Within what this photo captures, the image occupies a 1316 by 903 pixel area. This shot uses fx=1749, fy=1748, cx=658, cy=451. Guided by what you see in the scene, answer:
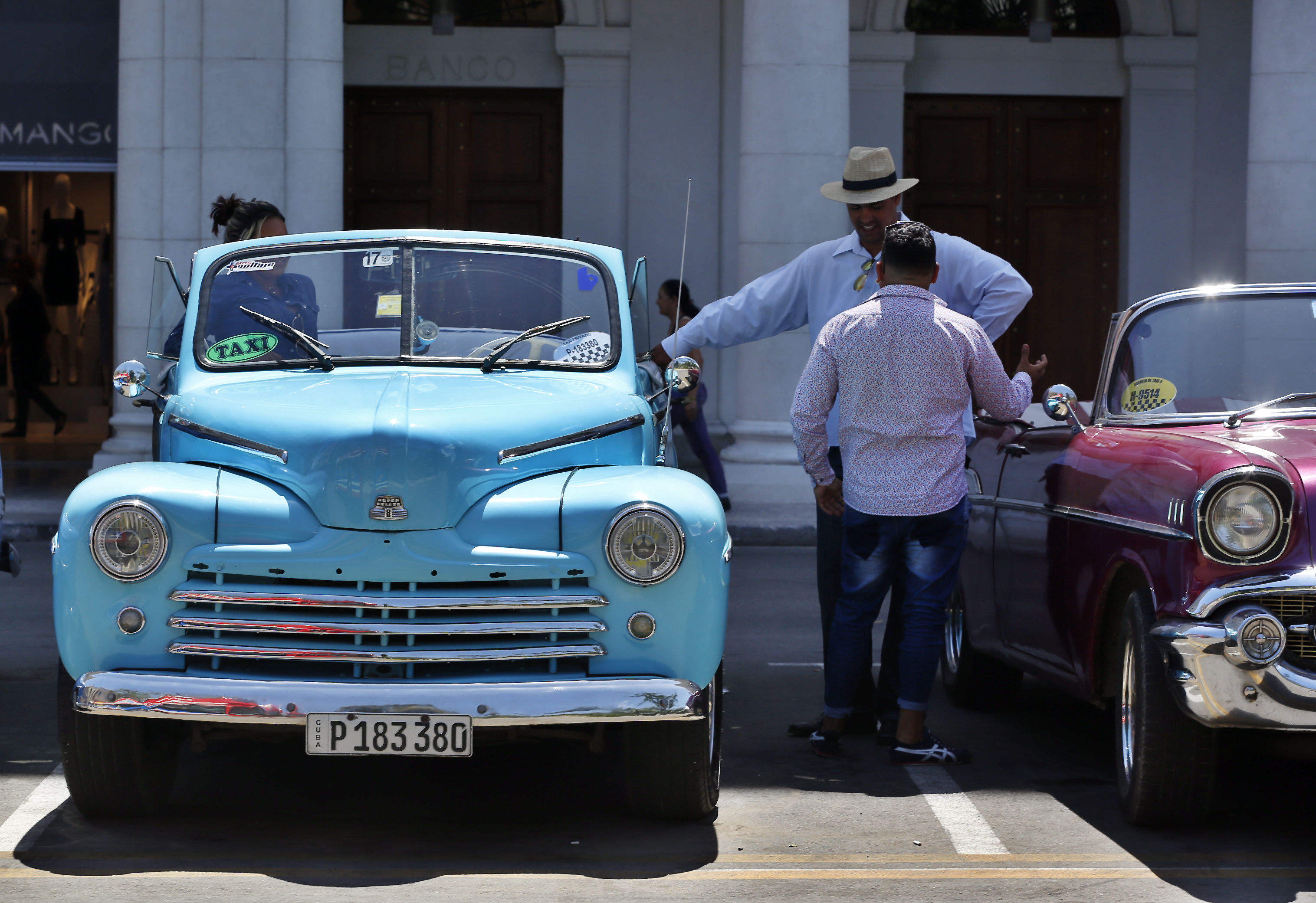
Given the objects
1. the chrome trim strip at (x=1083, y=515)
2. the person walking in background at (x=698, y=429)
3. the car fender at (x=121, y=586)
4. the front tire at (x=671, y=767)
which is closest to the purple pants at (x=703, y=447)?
the person walking in background at (x=698, y=429)

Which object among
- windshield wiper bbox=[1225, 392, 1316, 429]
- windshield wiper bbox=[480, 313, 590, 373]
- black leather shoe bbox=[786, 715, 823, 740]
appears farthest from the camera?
black leather shoe bbox=[786, 715, 823, 740]

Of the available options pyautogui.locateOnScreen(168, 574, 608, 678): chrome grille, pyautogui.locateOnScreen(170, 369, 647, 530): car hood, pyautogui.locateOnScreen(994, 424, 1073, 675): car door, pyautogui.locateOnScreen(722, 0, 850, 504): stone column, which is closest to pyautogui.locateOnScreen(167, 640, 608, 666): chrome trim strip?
pyautogui.locateOnScreen(168, 574, 608, 678): chrome grille

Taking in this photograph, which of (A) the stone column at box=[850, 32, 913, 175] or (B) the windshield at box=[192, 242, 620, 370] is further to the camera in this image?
(A) the stone column at box=[850, 32, 913, 175]

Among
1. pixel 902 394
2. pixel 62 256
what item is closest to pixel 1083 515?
pixel 902 394

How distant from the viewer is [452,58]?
16047mm

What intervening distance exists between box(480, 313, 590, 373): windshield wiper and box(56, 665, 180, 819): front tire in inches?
61.2

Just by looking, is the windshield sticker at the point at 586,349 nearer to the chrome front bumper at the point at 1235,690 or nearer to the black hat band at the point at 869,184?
the black hat band at the point at 869,184

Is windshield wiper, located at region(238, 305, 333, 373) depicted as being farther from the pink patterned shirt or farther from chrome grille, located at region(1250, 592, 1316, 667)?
chrome grille, located at region(1250, 592, 1316, 667)

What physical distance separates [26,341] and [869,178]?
14.1 meters

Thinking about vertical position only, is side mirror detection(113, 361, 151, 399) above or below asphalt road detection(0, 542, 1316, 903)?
above

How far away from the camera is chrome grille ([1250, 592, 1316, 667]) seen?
463cm

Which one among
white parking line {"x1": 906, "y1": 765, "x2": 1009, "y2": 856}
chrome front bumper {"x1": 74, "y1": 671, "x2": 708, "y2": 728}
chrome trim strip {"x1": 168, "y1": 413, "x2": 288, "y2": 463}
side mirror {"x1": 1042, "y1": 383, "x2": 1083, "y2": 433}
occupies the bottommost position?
white parking line {"x1": 906, "y1": 765, "x2": 1009, "y2": 856}

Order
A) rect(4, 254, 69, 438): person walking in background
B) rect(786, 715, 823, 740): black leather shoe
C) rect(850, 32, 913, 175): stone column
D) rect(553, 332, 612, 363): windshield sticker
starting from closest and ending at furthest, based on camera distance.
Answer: rect(553, 332, 612, 363): windshield sticker, rect(786, 715, 823, 740): black leather shoe, rect(850, 32, 913, 175): stone column, rect(4, 254, 69, 438): person walking in background

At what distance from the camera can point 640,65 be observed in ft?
52.4
